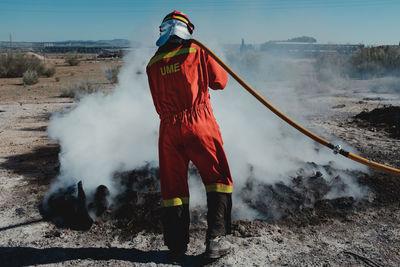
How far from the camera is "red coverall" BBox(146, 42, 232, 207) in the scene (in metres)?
2.73

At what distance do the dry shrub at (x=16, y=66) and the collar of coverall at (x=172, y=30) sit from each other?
2032cm


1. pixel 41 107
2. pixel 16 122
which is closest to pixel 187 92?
pixel 16 122

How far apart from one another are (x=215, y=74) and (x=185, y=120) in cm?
46

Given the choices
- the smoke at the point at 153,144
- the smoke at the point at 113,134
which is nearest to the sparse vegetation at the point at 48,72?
the smoke at the point at 153,144

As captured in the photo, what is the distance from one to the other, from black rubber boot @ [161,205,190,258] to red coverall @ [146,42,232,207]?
65 millimetres

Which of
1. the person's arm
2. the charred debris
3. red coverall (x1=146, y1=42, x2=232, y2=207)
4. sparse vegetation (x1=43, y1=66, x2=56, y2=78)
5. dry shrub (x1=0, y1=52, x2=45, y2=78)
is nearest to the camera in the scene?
red coverall (x1=146, y1=42, x2=232, y2=207)

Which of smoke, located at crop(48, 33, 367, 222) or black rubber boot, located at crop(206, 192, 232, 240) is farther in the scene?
smoke, located at crop(48, 33, 367, 222)

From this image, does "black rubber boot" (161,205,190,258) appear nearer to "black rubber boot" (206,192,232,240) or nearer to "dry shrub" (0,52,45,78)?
"black rubber boot" (206,192,232,240)

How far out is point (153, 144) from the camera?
4.70m

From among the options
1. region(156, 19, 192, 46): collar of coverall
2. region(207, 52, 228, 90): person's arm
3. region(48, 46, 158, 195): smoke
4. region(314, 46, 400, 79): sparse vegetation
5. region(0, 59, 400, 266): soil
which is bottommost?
region(0, 59, 400, 266): soil

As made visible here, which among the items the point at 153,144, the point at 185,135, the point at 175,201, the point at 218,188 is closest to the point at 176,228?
the point at 175,201

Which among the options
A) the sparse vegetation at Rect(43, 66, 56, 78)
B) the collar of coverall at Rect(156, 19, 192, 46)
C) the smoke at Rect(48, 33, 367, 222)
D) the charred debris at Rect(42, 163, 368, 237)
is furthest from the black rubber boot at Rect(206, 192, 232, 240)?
the sparse vegetation at Rect(43, 66, 56, 78)

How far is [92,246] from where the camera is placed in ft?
10.3

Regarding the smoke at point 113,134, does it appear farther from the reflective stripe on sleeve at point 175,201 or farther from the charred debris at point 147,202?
the reflective stripe on sleeve at point 175,201
